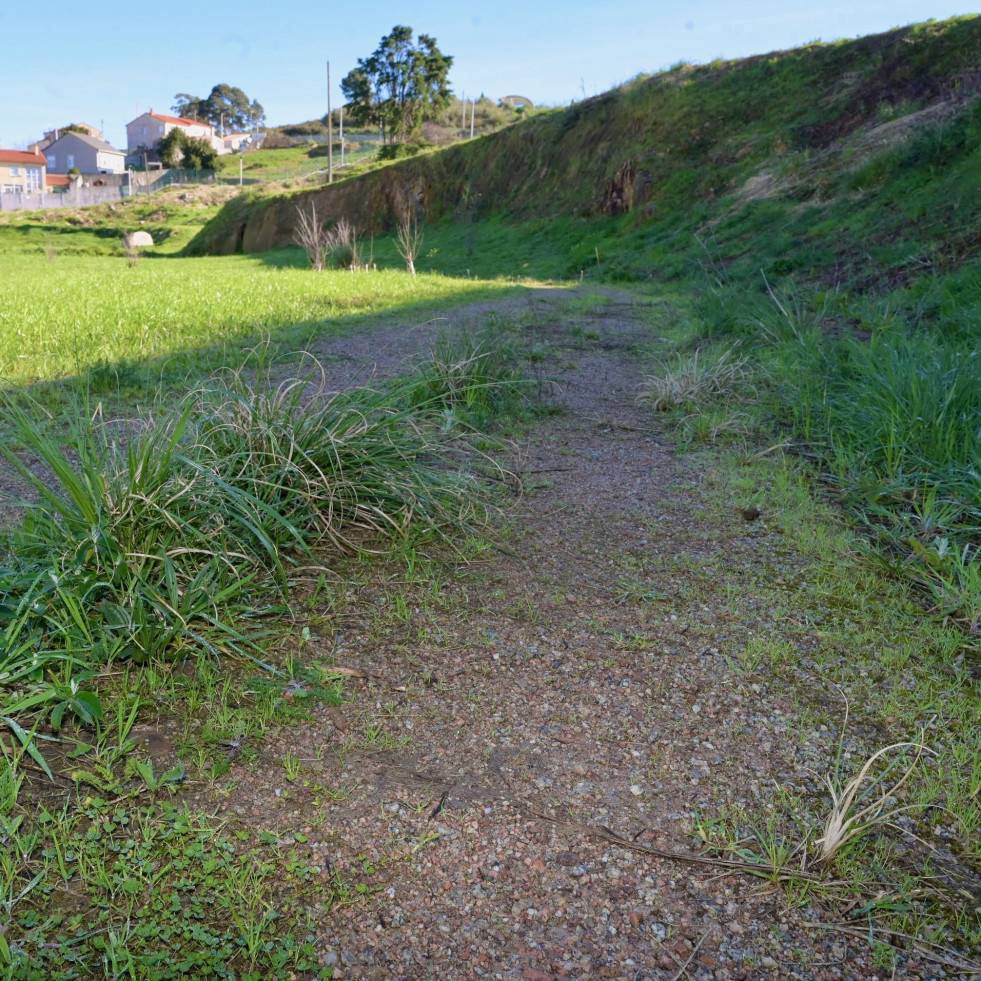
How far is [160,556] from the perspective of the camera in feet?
6.83

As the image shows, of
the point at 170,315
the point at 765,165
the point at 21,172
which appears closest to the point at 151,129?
the point at 21,172

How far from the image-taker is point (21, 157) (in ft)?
201

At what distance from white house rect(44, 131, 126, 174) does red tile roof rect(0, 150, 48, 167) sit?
19.8 feet

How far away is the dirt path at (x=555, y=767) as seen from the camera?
Result: 4.33ft

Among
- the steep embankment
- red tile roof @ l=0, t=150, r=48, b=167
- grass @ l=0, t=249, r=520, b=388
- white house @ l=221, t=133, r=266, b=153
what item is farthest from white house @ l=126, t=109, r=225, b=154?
grass @ l=0, t=249, r=520, b=388

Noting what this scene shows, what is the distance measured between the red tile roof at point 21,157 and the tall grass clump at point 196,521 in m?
72.9

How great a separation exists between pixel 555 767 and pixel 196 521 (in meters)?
1.35

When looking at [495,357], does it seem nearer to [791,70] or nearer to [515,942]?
[515,942]

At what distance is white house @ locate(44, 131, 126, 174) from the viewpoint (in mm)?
69875

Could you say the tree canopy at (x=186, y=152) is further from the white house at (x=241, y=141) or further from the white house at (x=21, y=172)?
the white house at (x=241, y=141)

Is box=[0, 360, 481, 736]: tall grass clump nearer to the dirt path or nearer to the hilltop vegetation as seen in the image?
the hilltop vegetation

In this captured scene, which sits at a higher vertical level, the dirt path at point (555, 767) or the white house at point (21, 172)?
the white house at point (21, 172)

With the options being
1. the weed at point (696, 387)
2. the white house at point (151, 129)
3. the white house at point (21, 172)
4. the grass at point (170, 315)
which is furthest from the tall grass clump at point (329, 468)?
the white house at point (151, 129)

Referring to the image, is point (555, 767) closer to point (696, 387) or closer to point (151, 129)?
point (696, 387)
